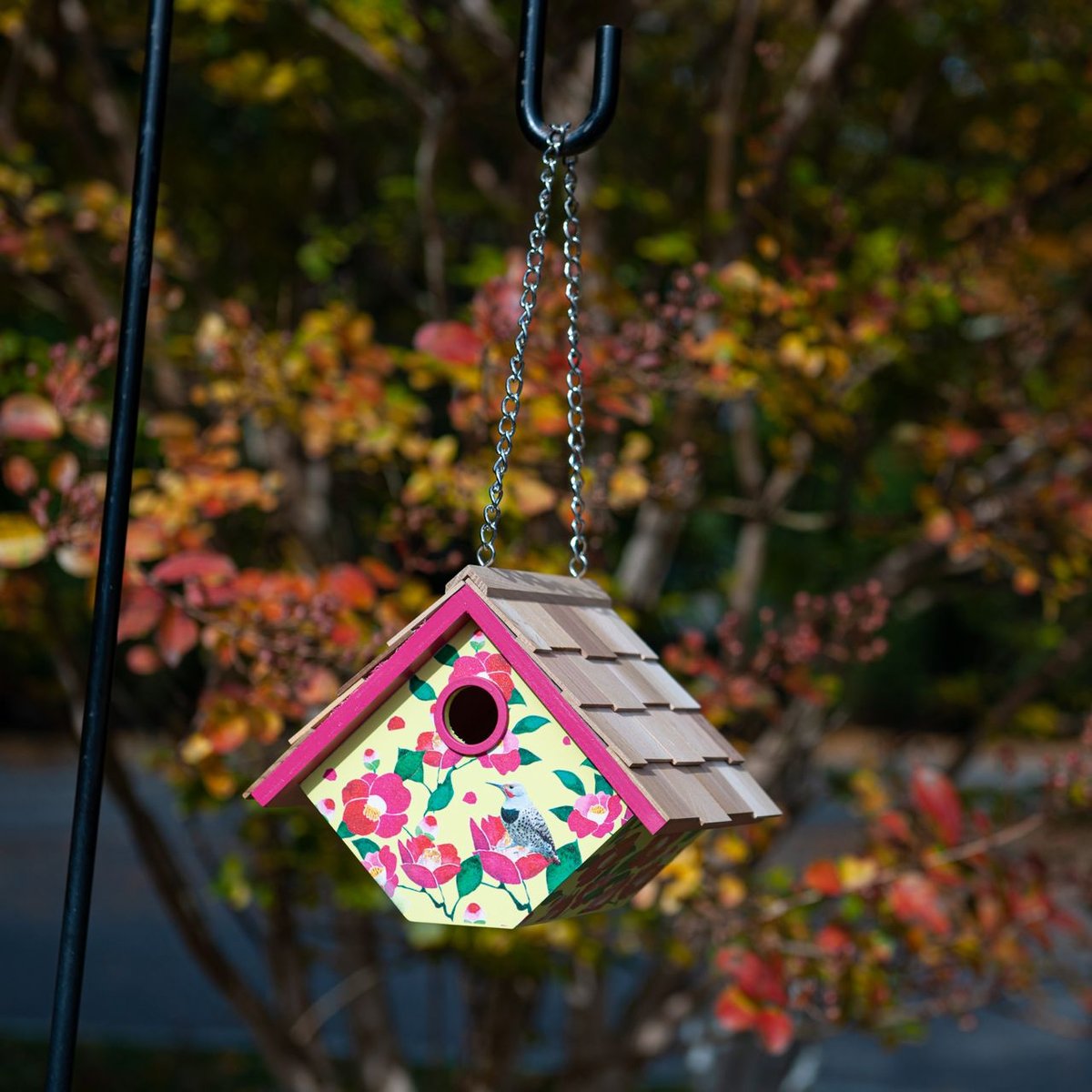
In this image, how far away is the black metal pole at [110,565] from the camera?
6.39 feet

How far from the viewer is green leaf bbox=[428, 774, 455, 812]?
2.00 metres

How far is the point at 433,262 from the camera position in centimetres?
413

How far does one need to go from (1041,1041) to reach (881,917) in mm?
7097

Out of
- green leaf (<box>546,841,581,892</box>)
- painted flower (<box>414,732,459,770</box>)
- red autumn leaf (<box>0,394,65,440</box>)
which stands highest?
red autumn leaf (<box>0,394,65,440</box>)

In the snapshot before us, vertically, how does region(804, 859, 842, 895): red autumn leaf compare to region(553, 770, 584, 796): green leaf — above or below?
above

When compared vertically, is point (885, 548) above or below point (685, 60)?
below

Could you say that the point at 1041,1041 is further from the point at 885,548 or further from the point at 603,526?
the point at 603,526

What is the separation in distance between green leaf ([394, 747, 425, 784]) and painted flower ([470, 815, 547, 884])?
0.11m

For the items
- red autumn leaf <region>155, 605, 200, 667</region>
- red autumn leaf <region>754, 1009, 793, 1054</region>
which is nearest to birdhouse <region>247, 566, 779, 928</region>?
red autumn leaf <region>155, 605, 200, 667</region>

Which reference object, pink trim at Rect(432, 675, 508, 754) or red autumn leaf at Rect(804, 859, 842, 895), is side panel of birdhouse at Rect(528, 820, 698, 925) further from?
red autumn leaf at Rect(804, 859, 842, 895)

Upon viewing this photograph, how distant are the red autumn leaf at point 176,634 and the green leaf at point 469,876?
3.27 feet

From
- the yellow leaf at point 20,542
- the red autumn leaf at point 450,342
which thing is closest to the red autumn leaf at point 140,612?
the yellow leaf at point 20,542

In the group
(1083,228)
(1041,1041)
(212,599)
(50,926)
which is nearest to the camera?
(212,599)

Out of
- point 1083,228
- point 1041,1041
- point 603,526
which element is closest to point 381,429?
point 603,526
